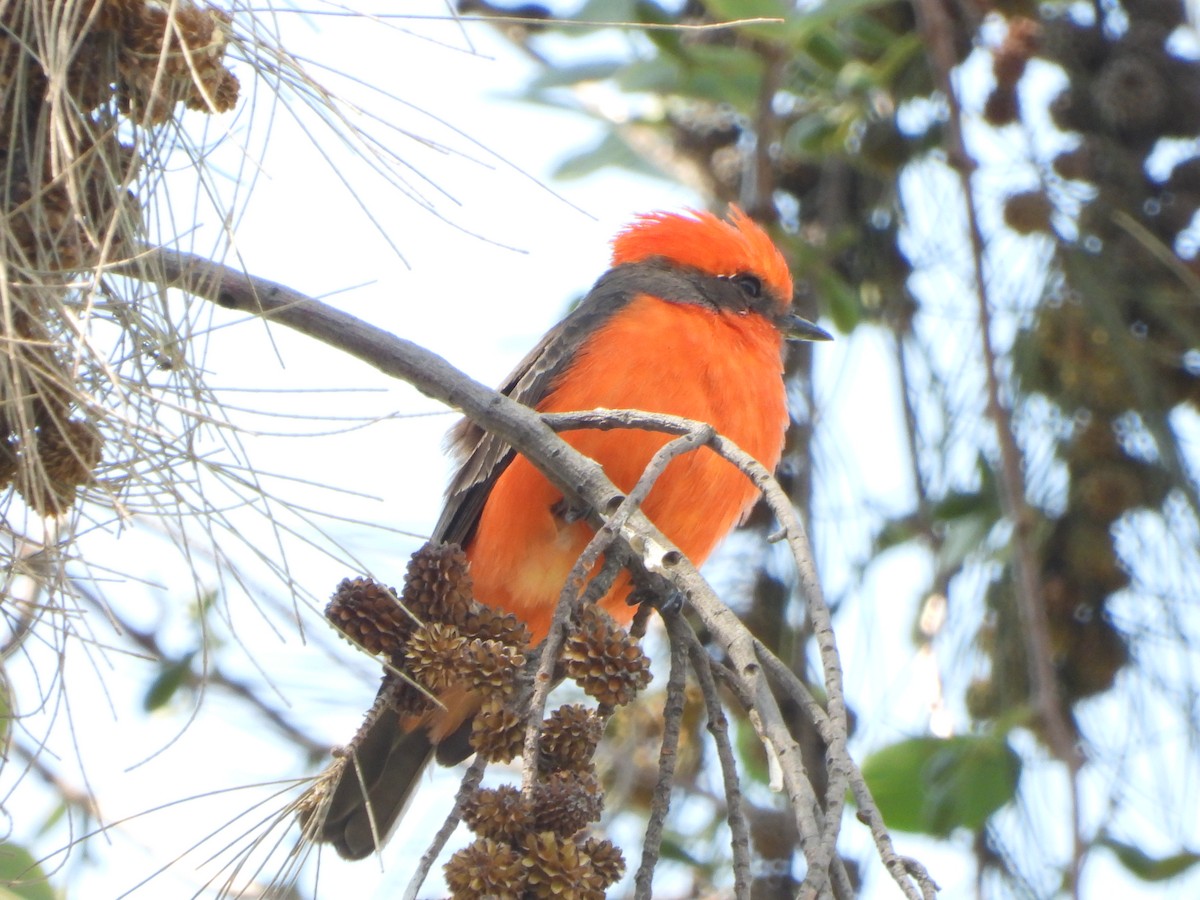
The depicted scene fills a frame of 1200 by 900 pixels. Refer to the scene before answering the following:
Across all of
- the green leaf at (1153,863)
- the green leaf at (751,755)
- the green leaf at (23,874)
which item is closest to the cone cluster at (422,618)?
the green leaf at (23,874)

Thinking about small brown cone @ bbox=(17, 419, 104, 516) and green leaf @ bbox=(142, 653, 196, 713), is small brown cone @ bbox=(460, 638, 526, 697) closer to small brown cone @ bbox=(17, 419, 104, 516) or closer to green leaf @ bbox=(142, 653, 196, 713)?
small brown cone @ bbox=(17, 419, 104, 516)

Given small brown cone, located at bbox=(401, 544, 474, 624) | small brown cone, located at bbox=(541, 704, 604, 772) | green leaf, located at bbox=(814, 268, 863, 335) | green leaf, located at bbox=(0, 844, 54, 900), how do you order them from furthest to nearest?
1. green leaf, located at bbox=(814, 268, 863, 335)
2. green leaf, located at bbox=(0, 844, 54, 900)
3. small brown cone, located at bbox=(401, 544, 474, 624)
4. small brown cone, located at bbox=(541, 704, 604, 772)

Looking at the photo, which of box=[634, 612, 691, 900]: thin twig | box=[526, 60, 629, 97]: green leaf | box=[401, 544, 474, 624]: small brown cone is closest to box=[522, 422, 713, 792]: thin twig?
box=[634, 612, 691, 900]: thin twig

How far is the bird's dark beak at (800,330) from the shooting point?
4980mm

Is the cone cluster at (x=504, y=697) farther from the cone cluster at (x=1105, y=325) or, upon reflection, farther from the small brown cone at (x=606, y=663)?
the cone cluster at (x=1105, y=325)

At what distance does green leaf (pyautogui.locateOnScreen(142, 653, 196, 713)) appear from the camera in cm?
513

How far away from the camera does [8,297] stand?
93.3 inches

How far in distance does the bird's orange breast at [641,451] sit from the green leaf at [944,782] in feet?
2.54

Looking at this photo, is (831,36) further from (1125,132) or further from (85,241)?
(85,241)

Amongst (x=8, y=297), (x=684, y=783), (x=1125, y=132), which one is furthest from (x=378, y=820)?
(x=1125, y=132)

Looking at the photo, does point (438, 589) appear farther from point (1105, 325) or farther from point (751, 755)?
point (1105, 325)

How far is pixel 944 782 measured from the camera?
165 inches

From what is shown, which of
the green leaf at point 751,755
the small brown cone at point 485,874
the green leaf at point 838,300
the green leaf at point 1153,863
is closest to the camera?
the small brown cone at point 485,874

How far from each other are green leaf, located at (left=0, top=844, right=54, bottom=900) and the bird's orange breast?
159 cm
